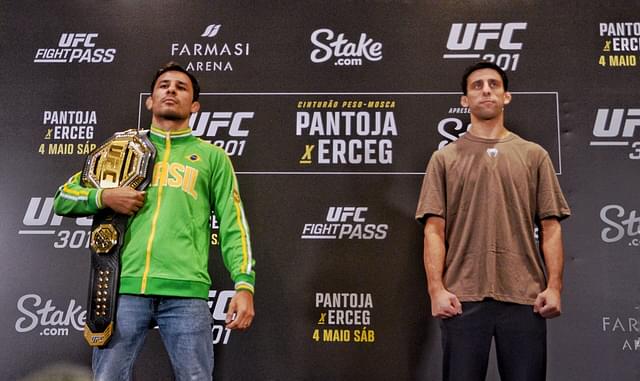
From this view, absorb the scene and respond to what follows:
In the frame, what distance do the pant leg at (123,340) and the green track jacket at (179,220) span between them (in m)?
0.05

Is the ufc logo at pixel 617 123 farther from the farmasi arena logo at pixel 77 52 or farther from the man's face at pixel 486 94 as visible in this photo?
the farmasi arena logo at pixel 77 52

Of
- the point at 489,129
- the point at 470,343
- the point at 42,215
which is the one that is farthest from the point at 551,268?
the point at 42,215

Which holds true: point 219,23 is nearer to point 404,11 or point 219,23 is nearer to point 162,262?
point 404,11

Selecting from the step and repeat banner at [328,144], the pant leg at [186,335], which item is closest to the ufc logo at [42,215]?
the step and repeat banner at [328,144]

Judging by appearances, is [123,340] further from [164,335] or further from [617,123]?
[617,123]

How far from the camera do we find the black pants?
2166 millimetres

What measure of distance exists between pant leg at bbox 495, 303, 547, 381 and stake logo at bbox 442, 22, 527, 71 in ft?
5.08

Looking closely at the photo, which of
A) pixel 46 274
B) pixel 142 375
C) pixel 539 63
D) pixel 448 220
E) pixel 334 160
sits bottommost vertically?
pixel 142 375

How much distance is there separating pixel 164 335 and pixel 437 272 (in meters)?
1.00

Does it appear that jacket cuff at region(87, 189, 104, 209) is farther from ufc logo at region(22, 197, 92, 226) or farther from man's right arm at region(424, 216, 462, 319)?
man's right arm at region(424, 216, 462, 319)

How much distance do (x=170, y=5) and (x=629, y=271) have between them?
9.07 ft

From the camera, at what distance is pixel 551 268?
7.46ft

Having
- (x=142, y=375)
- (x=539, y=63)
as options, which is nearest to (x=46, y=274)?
(x=142, y=375)

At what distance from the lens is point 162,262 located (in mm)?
2131
